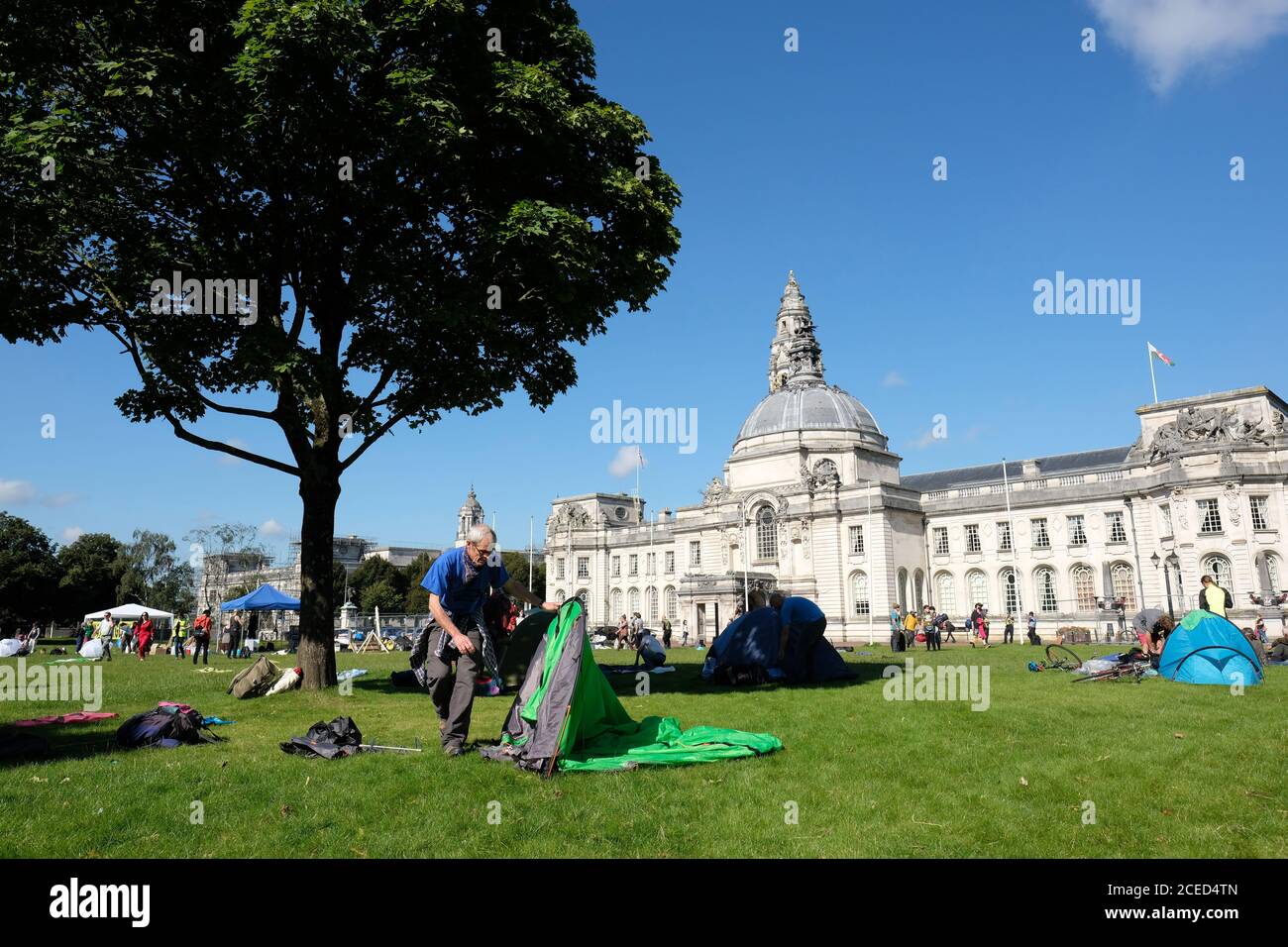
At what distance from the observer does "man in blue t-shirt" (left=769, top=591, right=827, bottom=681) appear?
16844 mm

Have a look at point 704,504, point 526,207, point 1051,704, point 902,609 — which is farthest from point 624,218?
point 704,504

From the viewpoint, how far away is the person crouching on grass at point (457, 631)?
7945mm

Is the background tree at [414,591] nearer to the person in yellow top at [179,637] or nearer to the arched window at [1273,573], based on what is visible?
the person in yellow top at [179,637]

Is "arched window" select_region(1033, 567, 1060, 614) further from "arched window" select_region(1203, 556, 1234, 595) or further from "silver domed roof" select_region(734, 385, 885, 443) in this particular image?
"silver domed roof" select_region(734, 385, 885, 443)

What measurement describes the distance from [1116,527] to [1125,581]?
361cm

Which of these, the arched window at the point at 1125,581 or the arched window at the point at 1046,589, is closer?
the arched window at the point at 1125,581

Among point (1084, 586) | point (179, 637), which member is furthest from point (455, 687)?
point (1084, 586)

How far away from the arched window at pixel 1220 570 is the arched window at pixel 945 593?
17.8m

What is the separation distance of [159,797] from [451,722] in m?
2.63

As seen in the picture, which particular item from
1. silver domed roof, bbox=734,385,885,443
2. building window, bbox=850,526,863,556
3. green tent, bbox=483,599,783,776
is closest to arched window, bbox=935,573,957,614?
building window, bbox=850,526,863,556

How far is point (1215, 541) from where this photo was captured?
42.3 meters

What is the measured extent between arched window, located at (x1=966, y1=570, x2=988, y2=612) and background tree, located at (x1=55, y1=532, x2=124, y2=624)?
2801 inches

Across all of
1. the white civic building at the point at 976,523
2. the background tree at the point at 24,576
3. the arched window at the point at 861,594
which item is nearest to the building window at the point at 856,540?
the white civic building at the point at 976,523
